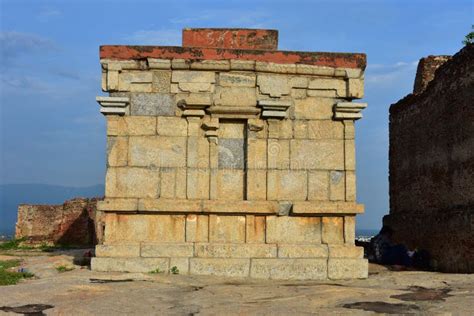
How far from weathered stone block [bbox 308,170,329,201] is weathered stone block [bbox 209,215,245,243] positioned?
1177 millimetres

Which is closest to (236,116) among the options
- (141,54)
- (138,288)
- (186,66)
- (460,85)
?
(186,66)

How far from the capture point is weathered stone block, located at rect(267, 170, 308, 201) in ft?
29.1

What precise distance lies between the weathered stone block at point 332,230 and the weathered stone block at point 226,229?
1.29 m

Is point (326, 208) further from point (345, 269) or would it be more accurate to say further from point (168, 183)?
point (168, 183)

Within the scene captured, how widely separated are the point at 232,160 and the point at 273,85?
1384mm

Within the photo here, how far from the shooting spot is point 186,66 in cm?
902

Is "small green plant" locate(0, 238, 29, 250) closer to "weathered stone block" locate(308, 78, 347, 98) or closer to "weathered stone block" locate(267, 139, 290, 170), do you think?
"weathered stone block" locate(267, 139, 290, 170)

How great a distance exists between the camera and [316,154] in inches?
356

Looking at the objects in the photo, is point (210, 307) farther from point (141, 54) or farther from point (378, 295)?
point (141, 54)

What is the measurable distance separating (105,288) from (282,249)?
2.92 meters

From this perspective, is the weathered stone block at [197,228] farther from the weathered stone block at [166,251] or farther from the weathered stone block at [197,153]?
the weathered stone block at [197,153]

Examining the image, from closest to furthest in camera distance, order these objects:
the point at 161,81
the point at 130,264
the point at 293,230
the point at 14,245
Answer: the point at 130,264 < the point at 293,230 < the point at 161,81 < the point at 14,245

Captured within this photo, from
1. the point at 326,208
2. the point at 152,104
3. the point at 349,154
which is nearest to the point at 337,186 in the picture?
the point at 326,208

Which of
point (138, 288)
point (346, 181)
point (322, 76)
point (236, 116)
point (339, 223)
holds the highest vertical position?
point (322, 76)
